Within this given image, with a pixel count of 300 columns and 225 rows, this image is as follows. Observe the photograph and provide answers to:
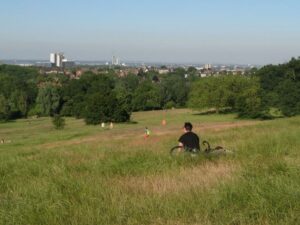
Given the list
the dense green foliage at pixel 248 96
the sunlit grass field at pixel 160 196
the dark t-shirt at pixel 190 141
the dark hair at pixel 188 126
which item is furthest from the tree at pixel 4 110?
the sunlit grass field at pixel 160 196

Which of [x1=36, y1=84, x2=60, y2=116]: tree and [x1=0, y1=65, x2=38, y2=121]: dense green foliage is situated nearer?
[x1=0, y1=65, x2=38, y2=121]: dense green foliage

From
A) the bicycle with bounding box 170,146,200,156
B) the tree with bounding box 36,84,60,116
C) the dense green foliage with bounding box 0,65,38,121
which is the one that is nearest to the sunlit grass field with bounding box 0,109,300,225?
the bicycle with bounding box 170,146,200,156

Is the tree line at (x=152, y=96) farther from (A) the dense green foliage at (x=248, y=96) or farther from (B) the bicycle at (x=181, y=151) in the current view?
(B) the bicycle at (x=181, y=151)

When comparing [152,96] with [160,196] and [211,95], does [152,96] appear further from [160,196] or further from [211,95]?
[160,196]

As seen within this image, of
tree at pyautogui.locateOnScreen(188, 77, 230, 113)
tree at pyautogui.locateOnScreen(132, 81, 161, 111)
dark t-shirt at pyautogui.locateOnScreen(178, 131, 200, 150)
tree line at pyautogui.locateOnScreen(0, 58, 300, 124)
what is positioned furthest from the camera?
tree at pyautogui.locateOnScreen(132, 81, 161, 111)

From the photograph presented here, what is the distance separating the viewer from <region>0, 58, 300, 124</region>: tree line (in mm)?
77938

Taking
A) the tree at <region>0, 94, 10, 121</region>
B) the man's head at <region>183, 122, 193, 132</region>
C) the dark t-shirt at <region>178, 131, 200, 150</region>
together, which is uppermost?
the man's head at <region>183, 122, 193, 132</region>

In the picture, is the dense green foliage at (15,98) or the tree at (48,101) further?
the tree at (48,101)

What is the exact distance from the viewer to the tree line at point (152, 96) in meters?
77.9

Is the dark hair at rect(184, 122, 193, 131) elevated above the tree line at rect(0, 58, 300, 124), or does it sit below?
above

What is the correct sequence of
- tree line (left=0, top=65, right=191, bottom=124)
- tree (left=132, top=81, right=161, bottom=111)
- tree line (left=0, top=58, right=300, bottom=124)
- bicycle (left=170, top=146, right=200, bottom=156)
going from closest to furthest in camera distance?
bicycle (left=170, top=146, right=200, bottom=156) → tree line (left=0, top=58, right=300, bottom=124) → tree line (left=0, top=65, right=191, bottom=124) → tree (left=132, top=81, right=161, bottom=111)

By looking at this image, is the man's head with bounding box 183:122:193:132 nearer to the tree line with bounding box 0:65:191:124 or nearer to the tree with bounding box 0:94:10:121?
the tree line with bounding box 0:65:191:124

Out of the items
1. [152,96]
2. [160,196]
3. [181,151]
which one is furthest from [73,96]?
[160,196]

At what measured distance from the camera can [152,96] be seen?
371 ft
